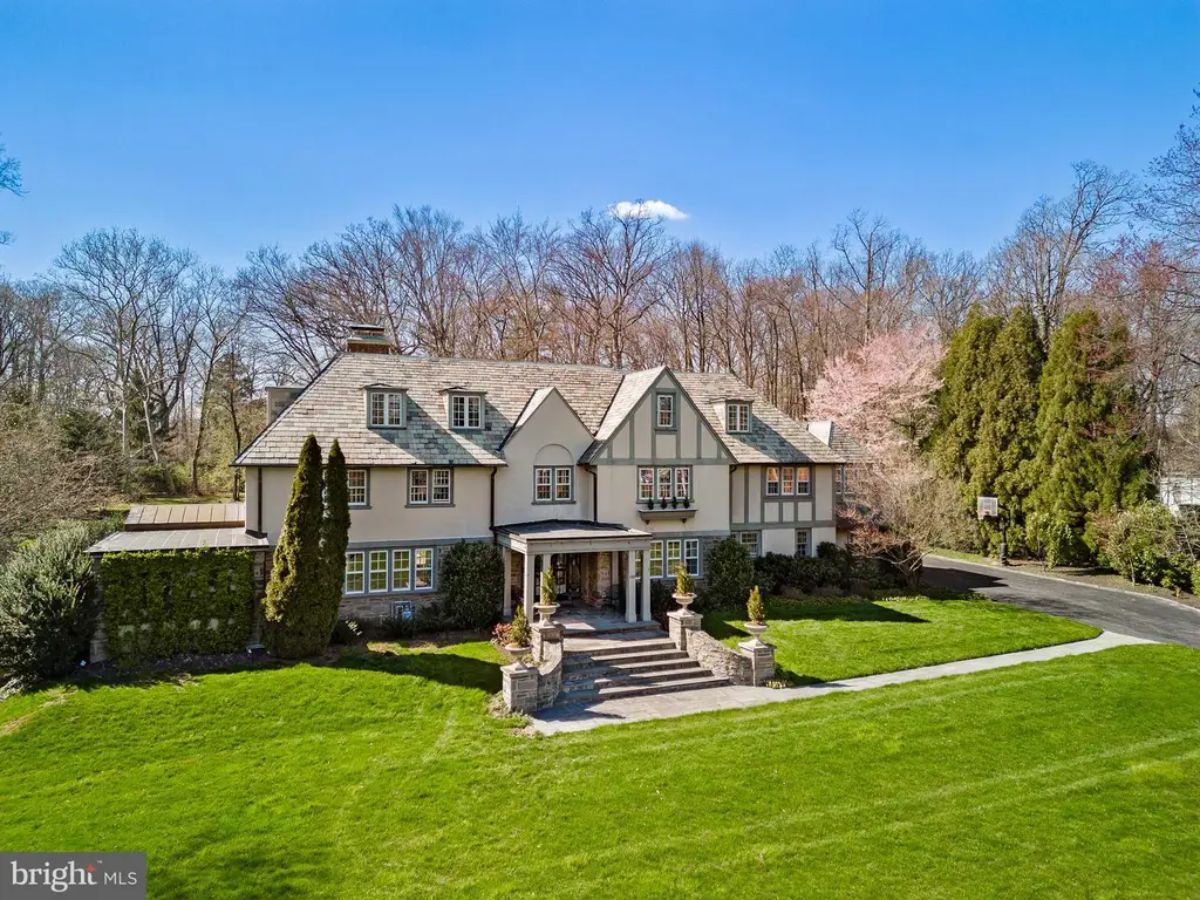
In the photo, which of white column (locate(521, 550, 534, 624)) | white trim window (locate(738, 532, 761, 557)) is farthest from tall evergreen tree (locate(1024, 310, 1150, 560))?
white column (locate(521, 550, 534, 624))

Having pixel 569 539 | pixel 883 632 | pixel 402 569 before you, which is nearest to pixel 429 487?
pixel 402 569

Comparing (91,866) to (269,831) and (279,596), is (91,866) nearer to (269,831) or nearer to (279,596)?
(269,831)

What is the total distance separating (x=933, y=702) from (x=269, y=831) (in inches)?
519

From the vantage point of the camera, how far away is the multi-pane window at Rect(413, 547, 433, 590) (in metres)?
19.7

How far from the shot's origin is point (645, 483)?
22078 millimetres


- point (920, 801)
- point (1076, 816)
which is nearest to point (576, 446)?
point (920, 801)

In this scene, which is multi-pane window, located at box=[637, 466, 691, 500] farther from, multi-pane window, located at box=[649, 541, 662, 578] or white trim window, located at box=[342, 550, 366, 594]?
white trim window, located at box=[342, 550, 366, 594]

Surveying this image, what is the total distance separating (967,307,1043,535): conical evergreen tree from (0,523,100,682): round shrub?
38.0 metres

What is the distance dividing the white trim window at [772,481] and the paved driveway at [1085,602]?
8748 millimetres

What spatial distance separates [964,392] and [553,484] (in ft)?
88.2

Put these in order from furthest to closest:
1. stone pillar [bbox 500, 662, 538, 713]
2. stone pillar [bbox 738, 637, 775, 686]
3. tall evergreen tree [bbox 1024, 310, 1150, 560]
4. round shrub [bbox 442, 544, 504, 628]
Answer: tall evergreen tree [bbox 1024, 310, 1150, 560], round shrub [bbox 442, 544, 504, 628], stone pillar [bbox 738, 637, 775, 686], stone pillar [bbox 500, 662, 538, 713]

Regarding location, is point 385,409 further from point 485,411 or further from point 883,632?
point 883,632

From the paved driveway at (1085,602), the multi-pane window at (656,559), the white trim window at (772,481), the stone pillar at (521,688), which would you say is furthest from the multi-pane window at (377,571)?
the paved driveway at (1085,602)

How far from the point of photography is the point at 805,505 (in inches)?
973
